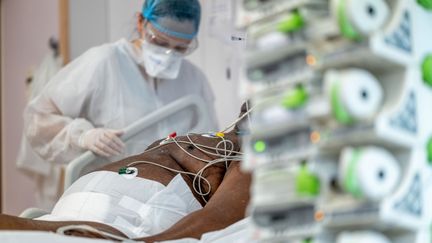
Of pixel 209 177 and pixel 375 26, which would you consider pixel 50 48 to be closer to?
pixel 209 177

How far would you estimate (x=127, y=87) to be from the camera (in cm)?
285

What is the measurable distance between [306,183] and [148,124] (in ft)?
5.66

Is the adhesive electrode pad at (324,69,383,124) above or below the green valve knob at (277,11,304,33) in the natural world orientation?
below

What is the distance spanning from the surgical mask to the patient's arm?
1.04 meters

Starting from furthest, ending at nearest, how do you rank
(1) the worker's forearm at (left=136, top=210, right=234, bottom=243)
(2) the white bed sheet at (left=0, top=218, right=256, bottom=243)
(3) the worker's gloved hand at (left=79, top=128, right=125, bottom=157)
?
1. (3) the worker's gloved hand at (left=79, top=128, right=125, bottom=157)
2. (1) the worker's forearm at (left=136, top=210, right=234, bottom=243)
3. (2) the white bed sheet at (left=0, top=218, right=256, bottom=243)

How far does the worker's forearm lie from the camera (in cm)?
151

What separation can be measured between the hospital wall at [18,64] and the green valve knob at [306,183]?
3.27 metres

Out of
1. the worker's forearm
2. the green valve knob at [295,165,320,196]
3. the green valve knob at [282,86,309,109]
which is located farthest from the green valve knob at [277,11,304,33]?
the worker's forearm

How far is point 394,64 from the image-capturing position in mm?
937

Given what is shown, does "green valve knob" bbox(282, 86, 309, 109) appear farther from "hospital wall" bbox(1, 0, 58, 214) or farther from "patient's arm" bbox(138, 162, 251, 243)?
"hospital wall" bbox(1, 0, 58, 214)

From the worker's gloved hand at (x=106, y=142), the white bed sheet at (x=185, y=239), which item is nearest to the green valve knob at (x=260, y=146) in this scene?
the white bed sheet at (x=185, y=239)

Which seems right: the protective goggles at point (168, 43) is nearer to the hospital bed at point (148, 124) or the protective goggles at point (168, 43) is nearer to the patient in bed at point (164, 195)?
the hospital bed at point (148, 124)

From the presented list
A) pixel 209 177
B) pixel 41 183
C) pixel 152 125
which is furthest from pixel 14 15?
pixel 209 177

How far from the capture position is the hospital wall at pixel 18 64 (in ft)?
13.9
